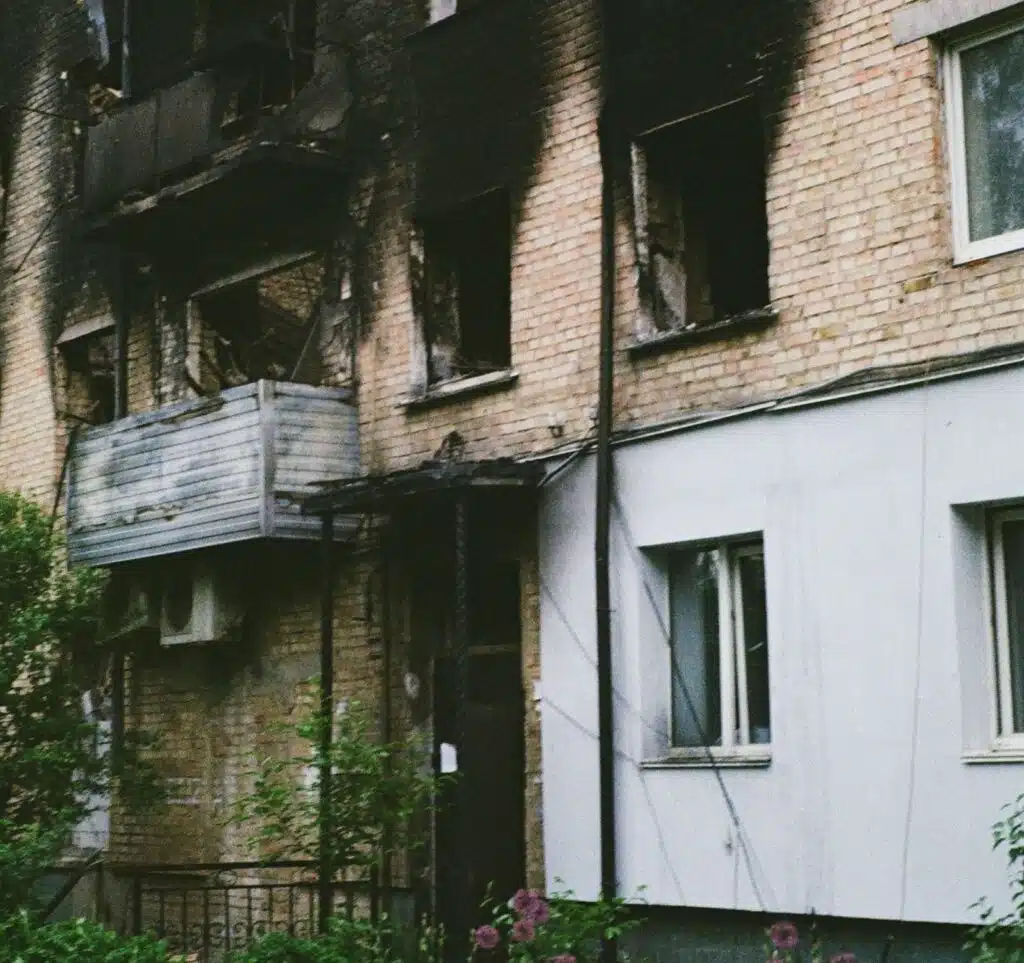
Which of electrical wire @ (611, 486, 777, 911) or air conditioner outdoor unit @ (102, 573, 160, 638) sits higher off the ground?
air conditioner outdoor unit @ (102, 573, 160, 638)

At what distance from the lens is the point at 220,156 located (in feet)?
42.9

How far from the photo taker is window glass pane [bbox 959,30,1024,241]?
892cm

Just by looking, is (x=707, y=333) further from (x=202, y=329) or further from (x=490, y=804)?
(x=202, y=329)

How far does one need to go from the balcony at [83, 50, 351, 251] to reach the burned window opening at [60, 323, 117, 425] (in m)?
1.63

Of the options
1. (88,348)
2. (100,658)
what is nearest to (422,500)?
(100,658)

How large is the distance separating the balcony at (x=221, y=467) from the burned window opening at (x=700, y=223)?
276 centimetres

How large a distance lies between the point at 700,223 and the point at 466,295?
2078 mm

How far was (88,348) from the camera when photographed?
16.0 meters

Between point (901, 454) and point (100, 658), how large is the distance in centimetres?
817

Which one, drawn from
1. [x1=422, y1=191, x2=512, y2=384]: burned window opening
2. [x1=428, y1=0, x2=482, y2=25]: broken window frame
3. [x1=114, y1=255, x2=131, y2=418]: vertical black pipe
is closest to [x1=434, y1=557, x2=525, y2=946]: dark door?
[x1=422, y1=191, x2=512, y2=384]: burned window opening

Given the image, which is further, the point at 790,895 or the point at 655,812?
the point at 655,812

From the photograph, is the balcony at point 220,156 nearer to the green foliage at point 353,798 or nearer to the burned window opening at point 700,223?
the burned window opening at point 700,223

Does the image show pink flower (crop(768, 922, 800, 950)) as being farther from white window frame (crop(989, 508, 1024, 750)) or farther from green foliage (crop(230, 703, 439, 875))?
green foliage (crop(230, 703, 439, 875))

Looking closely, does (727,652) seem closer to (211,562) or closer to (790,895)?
(790,895)
